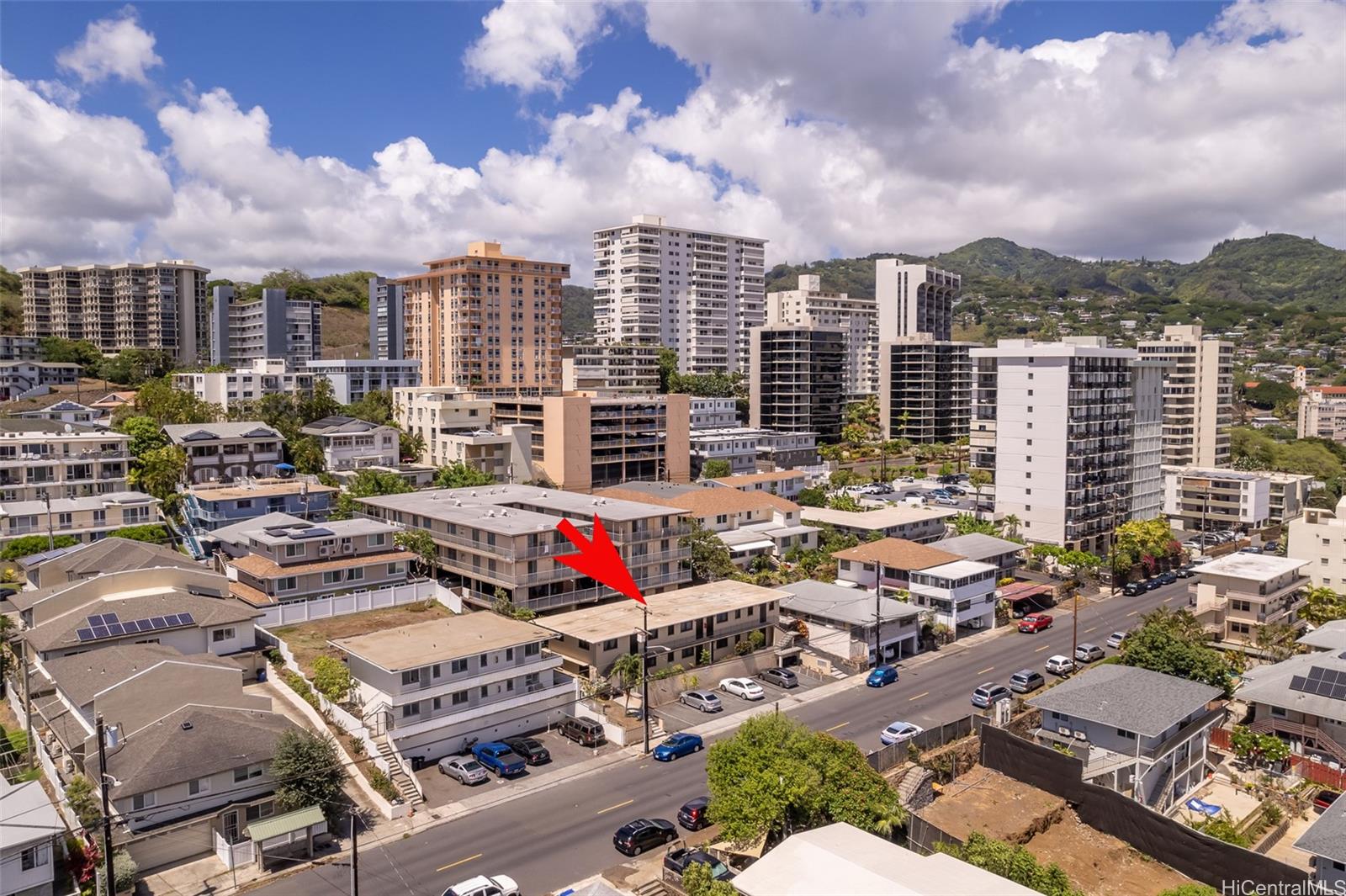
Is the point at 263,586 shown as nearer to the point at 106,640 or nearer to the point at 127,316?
the point at 106,640

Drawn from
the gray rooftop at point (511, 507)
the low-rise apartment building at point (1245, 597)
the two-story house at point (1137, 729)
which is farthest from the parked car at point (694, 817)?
the low-rise apartment building at point (1245, 597)

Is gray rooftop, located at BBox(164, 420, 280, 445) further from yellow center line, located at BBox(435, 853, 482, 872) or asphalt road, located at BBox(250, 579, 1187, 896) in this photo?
yellow center line, located at BBox(435, 853, 482, 872)

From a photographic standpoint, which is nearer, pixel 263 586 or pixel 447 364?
pixel 263 586

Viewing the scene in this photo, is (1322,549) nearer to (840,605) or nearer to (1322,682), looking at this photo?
(1322,682)

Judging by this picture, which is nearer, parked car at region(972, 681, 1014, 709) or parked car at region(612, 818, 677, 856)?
parked car at region(612, 818, 677, 856)

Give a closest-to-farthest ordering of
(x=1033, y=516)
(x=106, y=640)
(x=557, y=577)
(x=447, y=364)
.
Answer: (x=106, y=640)
(x=557, y=577)
(x=1033, y=516)
(x=447, y=364)

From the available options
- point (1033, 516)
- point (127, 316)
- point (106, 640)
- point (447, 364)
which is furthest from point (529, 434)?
point (127, 316)

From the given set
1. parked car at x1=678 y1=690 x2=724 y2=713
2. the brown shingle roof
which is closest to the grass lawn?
parked car at x1=678 y1=690 x2=724 y2=713
